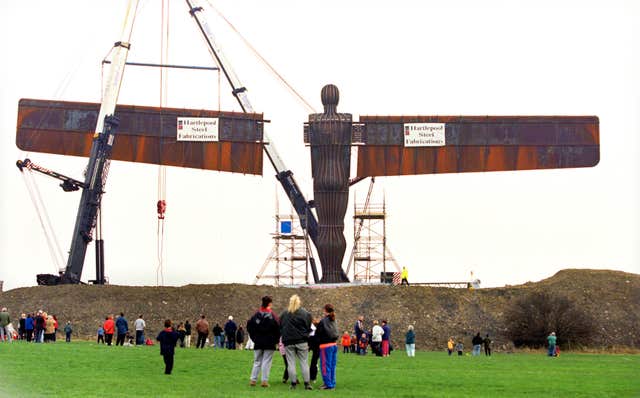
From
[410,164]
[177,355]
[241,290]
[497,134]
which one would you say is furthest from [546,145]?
[177,355]

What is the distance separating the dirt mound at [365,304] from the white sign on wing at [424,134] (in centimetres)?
839

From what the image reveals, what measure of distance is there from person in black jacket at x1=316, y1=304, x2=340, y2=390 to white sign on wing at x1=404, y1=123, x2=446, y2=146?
43909mm

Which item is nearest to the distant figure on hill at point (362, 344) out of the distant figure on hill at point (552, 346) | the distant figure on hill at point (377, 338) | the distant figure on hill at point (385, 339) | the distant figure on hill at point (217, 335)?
the distant figure on hill at point (385, 339)

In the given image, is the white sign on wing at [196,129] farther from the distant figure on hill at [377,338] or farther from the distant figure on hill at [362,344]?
the distant figure on hill at [377,338]

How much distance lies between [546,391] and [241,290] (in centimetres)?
4307

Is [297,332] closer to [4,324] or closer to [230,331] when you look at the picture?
[230,331]

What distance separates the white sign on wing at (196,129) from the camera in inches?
2665

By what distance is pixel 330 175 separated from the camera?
218ft

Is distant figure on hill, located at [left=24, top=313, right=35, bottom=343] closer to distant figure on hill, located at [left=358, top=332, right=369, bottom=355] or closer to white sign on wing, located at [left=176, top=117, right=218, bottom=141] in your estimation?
distant figure on hill, located at [left=358, top=332, right=369, bottom=355]

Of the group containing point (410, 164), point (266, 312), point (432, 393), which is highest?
point (410, 164)

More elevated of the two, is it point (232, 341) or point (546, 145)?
point (546, 145)

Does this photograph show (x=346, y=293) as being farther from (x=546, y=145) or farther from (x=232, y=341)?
(x=232, y=341)

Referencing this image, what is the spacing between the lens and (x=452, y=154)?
6875 centimetres

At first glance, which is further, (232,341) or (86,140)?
(86,140)
